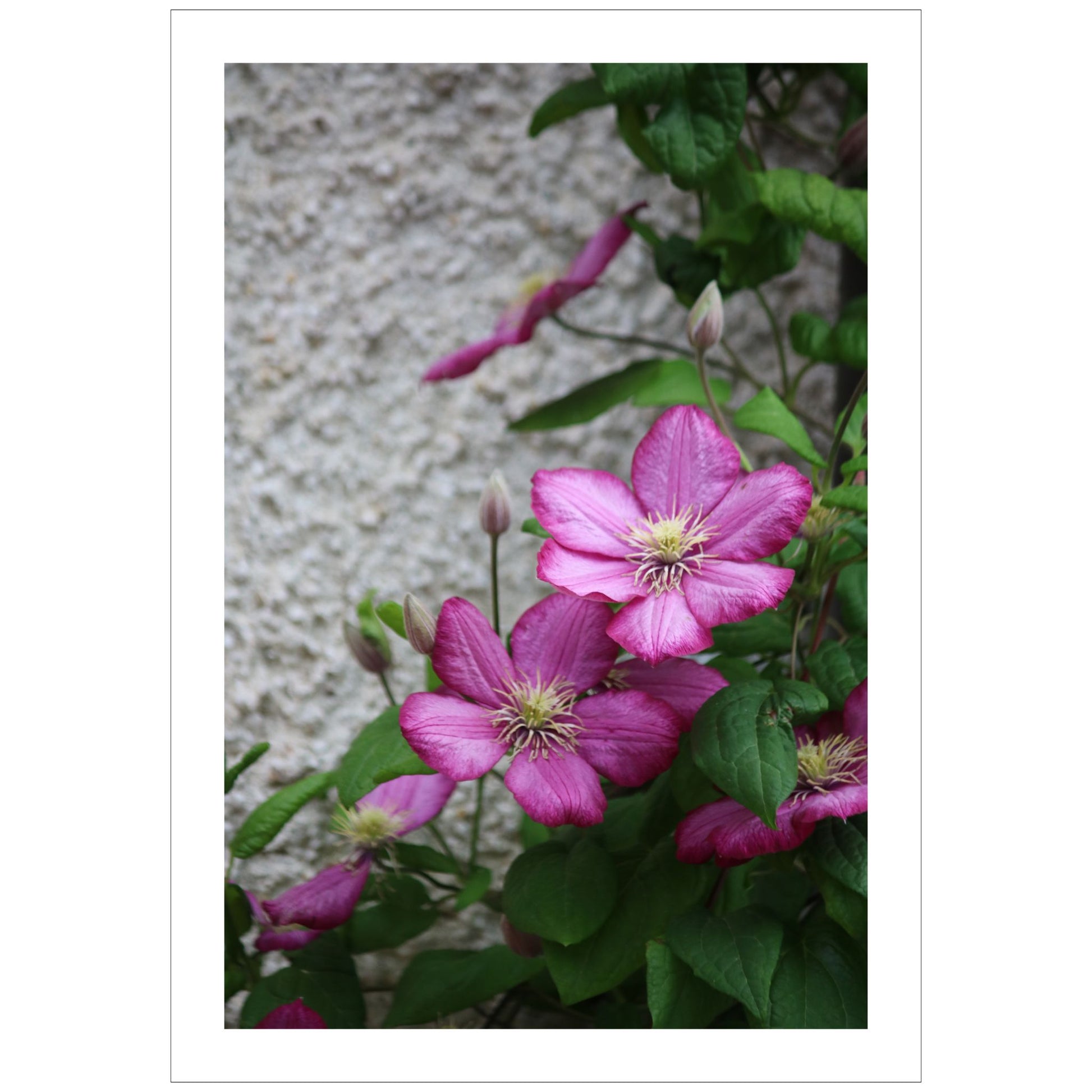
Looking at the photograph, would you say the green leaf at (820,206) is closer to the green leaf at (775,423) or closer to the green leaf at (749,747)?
the green leaf at (775,423)

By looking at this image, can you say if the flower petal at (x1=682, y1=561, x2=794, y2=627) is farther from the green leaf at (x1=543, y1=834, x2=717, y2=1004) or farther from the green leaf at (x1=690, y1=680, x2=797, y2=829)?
the green leaf at (x1=543, y1=834, x2=717, y2=1004)

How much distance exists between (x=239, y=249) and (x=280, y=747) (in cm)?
38

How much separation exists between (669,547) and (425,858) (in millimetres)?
264

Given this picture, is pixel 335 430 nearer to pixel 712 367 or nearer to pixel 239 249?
pixel 239 249

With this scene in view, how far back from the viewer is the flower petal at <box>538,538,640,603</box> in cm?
43

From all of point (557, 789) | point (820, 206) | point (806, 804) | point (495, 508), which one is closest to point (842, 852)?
point (806, 804)

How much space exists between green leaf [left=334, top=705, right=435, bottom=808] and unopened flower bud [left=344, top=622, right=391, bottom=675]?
0.10 m

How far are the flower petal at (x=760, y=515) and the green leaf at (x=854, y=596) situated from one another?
0.15 meters

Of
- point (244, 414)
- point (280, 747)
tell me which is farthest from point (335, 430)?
point (280, 747)

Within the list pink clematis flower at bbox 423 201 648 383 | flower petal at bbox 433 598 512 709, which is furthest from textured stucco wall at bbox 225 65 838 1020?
flower petal at bbox 433 598 512 709

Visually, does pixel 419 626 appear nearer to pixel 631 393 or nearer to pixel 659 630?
pixel 659 630
